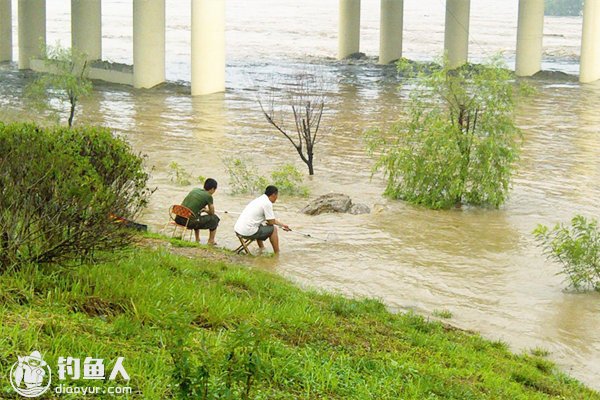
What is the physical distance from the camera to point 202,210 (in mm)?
15414

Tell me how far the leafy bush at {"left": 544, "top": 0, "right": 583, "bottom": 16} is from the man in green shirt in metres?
108

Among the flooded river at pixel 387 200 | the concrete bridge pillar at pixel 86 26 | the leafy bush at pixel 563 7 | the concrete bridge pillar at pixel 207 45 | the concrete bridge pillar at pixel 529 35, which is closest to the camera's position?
the flooded river at pixel 387 200

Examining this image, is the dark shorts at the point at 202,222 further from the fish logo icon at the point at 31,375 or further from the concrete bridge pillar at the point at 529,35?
the concrete bridge pillar at the point at 529,35

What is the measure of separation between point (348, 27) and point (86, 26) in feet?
51.8

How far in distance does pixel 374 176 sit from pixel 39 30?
93.5 ft

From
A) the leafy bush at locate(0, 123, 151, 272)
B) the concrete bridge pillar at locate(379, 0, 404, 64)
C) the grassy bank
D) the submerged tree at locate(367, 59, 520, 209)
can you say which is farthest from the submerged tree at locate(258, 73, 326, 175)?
the leafy bush at locate(0, 123, 151, 272)

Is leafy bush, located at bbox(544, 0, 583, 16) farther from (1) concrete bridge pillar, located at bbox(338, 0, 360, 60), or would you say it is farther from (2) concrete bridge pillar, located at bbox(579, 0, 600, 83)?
(2) concrete bridge pillar, located at bbox(579, 0, 600, 83)

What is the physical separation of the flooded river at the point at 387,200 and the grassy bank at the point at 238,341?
6.12 feet

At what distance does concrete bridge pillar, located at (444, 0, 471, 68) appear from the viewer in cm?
4706

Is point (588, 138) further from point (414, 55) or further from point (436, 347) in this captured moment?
point (414, 55)

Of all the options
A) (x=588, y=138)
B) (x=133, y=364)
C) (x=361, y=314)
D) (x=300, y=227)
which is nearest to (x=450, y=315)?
(x=361, y=314)

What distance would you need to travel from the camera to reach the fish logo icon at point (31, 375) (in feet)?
19.6

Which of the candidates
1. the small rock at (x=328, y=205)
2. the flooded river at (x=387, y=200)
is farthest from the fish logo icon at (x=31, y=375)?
the small rock at (x=328, y=205)

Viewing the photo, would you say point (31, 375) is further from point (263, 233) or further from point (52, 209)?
point (263, 233)
